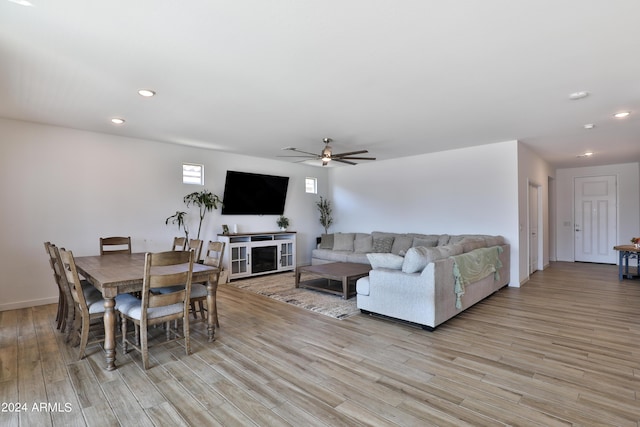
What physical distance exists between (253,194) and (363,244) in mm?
2721

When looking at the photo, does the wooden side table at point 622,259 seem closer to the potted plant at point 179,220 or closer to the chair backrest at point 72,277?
the potted plant at point 179,220

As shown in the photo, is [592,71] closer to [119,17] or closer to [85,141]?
[119,17]

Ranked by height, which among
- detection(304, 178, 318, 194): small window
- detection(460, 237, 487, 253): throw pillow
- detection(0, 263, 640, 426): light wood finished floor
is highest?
detection(304, 178, 318, 194): small window

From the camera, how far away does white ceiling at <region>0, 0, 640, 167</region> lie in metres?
2.12

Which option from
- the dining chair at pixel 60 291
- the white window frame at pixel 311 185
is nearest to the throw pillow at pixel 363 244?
the white window frame at pixel 311 185

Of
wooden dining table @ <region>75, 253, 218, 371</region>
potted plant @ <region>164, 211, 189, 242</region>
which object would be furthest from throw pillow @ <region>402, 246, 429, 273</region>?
potted plant @ <region>164, 211, 189, 242</region>

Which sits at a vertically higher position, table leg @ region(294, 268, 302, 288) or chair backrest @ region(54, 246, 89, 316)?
chair backrest @ region(54, 246, 89, 316)

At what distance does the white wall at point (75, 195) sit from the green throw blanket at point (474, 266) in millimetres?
4667

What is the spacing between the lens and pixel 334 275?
500 cm

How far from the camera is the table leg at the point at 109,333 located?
2701mm

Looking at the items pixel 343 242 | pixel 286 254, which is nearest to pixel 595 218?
pixel 343 242

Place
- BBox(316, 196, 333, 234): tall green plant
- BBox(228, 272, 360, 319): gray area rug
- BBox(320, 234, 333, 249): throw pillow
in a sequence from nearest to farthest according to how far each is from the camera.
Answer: BBox(228, 272, 360, 319): gray area rug, BBox(320, 234, 333, 249): throw pillow, BBox(316, 196, 333, 234): tall green plant

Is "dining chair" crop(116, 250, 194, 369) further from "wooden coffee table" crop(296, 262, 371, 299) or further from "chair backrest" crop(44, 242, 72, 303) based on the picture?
"wooden coffee table" crop(296, 262, 371, 299)

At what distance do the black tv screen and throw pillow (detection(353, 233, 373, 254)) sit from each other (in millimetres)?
1929
